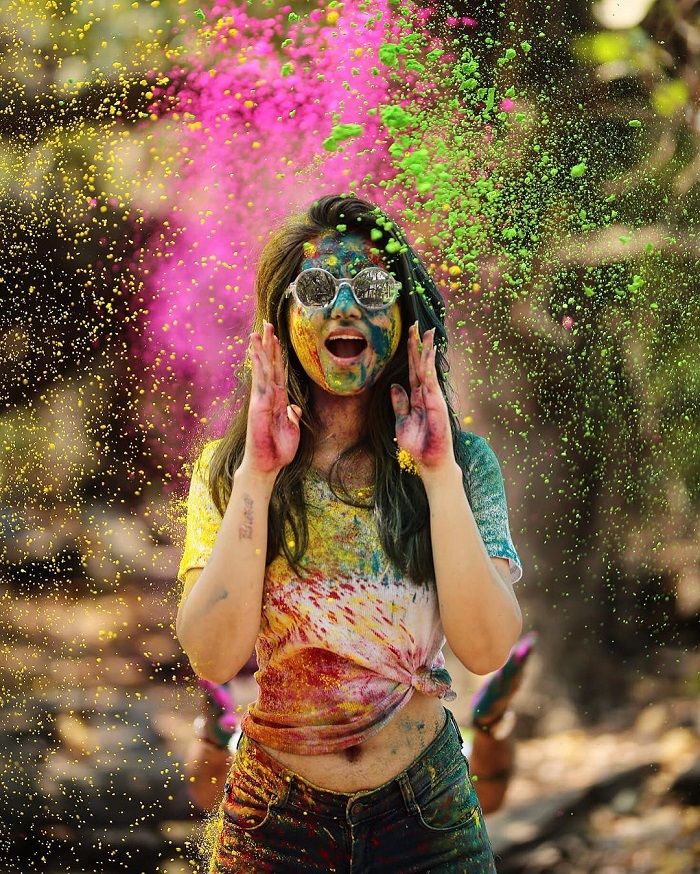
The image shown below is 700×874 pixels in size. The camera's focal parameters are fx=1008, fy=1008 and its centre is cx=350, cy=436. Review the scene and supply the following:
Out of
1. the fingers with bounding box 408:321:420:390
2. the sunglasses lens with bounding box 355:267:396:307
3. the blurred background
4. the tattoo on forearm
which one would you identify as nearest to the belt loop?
the tattoo on forearm

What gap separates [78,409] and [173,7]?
34.0 inches

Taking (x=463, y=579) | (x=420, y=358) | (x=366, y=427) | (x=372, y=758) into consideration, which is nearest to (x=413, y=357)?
(x=420, y=358)

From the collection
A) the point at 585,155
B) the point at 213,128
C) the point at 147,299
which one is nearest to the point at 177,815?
the point at 147,299

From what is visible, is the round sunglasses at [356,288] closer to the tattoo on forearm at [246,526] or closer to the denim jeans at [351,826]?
the tattoo on forearm at [246,526]

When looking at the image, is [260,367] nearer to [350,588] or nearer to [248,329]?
[350,588]

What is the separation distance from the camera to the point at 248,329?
2033 mm

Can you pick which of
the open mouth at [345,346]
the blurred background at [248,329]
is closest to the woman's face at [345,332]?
the open mouth at [345,346]

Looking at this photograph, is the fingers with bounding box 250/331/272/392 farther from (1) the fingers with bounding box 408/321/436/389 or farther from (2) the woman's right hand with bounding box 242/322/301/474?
(1) the fingers with bounding box 408/321/436/389

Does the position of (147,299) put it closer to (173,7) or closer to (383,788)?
(173,7)

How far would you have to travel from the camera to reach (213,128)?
6.94 ft

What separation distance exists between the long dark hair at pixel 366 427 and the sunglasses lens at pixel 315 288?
0.17ft

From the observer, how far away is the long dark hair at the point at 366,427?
3.80 ft

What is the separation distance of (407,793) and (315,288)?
0.59m

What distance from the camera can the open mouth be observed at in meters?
1.22
